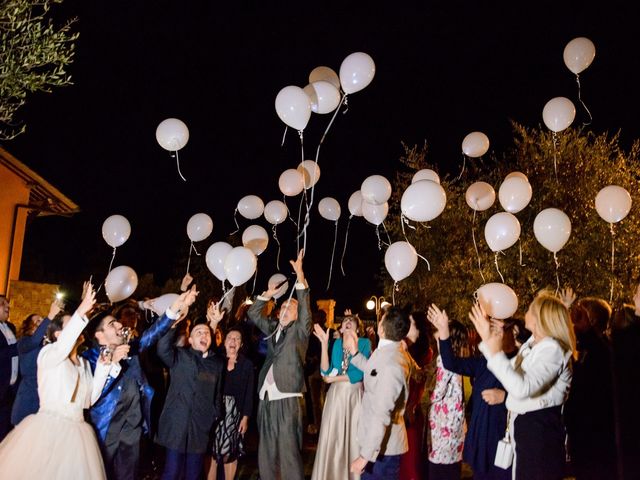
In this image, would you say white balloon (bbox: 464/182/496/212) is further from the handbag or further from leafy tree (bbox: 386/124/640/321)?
the handbag

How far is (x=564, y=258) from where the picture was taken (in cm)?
1318

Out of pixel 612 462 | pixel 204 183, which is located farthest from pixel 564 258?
pixel 204 183

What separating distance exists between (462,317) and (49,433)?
1250cm

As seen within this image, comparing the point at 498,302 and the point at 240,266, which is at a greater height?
the point at 240,266

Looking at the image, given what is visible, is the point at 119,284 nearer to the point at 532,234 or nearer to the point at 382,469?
the point at 382,469

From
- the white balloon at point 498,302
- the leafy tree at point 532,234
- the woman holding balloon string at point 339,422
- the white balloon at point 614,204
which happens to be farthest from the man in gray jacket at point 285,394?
the leafy tree at point 532,234

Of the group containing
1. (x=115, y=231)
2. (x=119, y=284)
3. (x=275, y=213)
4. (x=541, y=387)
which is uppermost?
(x=275, y=213)

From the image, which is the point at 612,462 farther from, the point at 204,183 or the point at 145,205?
the point at 145,205

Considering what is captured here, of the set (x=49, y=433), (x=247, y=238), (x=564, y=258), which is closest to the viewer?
(x=49, y=433)

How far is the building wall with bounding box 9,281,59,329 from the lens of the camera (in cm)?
1270

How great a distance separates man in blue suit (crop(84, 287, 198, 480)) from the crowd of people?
0.01 meters

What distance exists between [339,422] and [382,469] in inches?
55.2

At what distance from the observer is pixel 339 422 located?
5652mm

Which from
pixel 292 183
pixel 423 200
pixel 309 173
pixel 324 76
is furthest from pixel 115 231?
pixel 423 200
